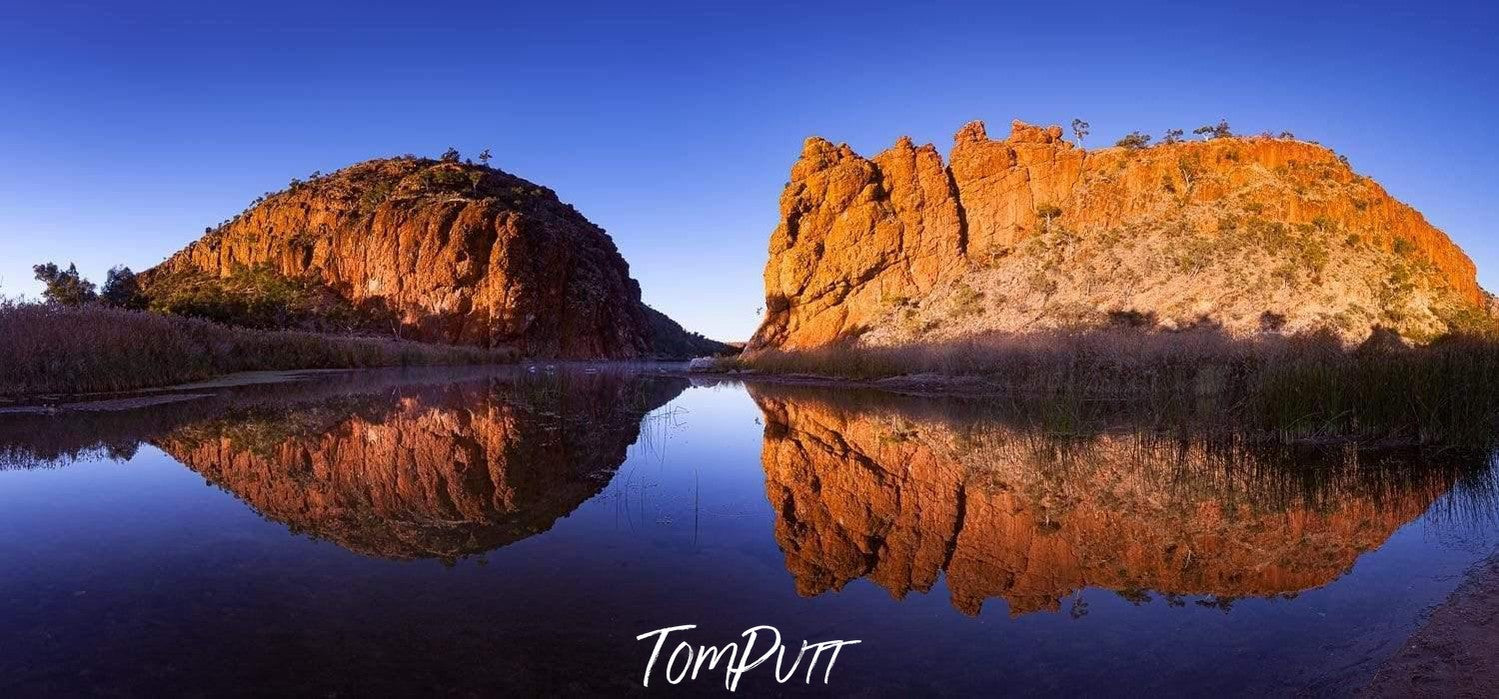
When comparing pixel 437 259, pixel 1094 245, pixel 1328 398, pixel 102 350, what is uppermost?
pixel 437 259

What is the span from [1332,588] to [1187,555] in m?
0.78

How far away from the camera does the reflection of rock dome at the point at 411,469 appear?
5.41 m

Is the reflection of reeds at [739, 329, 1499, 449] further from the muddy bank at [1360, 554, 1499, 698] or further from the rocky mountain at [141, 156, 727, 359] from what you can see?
the rocky mountain at [141, 156, 727, 359]

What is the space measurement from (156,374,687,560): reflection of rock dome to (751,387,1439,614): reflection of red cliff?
2.16 meters

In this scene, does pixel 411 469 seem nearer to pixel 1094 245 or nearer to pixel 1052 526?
pixel 1052 526

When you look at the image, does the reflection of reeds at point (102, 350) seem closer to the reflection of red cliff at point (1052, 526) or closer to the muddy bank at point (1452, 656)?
the reflection of red cliff at point (1052, 526)

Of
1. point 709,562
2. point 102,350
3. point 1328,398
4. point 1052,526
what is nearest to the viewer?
point 709,562

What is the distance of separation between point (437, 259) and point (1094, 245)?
65656mm

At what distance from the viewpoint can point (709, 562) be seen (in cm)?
486

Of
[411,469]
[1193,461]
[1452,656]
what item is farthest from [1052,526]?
[411,469]

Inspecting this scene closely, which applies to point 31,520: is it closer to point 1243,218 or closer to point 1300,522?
point 1300,522

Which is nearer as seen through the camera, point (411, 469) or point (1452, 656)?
point (1452, 656)

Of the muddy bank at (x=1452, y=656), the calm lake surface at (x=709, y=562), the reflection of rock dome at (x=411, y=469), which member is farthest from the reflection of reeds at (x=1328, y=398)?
the reflection of rock dome at (x=411, y=469)

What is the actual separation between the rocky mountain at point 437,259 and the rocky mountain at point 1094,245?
35890 mm
